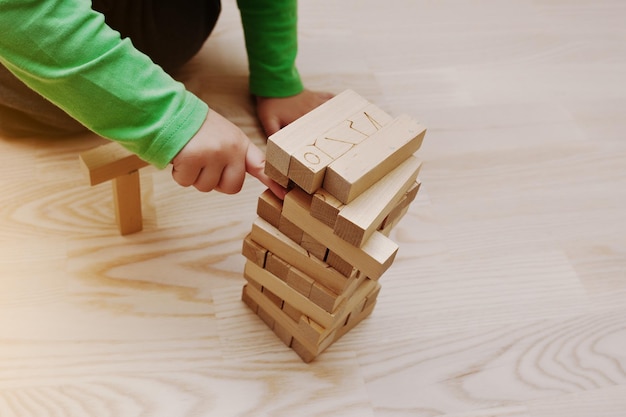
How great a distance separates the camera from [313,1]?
1.35 m

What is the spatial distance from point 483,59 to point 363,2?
0.94ft

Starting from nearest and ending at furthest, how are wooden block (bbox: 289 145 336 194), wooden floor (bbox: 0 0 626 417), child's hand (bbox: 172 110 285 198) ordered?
wooden block (bbox: 289 145 336 194)
child's hand (bbox: 172 110 285 198)
wooden floor (bbox: 0 0 626 417)

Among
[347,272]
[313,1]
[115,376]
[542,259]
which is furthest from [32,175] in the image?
[542,259]

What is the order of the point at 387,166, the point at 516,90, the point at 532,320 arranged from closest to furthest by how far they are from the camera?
the point at 387,166 → the point at 532,320 → the point at 516,90

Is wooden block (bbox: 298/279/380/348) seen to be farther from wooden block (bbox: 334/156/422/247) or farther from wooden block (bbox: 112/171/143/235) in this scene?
wooden block (bbox: 112/171/143/235)

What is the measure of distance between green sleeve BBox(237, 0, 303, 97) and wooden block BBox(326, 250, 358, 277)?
1.57ft

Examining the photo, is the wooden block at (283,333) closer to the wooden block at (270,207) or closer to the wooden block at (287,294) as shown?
the wooden block at (287,294)

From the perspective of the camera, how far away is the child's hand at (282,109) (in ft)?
3.55

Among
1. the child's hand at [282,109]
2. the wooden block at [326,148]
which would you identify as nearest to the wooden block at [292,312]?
the wooden block at [326,148]

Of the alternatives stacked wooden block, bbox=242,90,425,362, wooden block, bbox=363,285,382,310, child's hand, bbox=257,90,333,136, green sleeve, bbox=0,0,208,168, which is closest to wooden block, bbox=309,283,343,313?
stacked wooden block, bbox=242,90,425,362

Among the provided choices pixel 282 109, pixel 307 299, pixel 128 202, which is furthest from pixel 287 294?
pixel 282 109

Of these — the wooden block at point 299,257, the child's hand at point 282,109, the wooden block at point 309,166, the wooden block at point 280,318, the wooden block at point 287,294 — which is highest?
the wooden block at point 309,166

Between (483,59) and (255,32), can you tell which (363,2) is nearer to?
(483,59)

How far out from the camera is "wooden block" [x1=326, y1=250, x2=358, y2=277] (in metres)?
0.69
